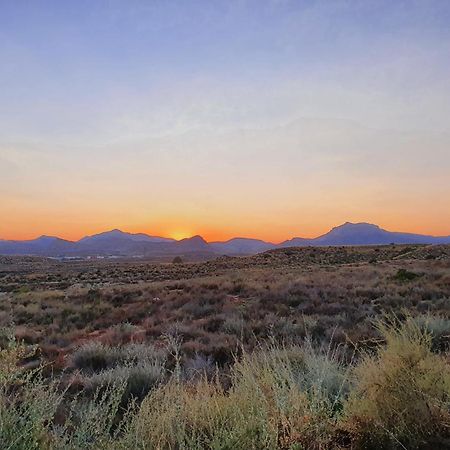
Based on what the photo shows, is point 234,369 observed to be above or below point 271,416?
below

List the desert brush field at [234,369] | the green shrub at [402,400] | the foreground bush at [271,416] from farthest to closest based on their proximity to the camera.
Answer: the green shrub at [402,400]
the desert brush field at [234,369]
the foreground bush at [271,416]

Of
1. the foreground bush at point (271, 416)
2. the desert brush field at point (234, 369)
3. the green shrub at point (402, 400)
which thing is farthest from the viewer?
the green shrub at point (402, 400)

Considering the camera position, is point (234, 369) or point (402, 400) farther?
point (234, 369)

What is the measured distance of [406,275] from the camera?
22109mm

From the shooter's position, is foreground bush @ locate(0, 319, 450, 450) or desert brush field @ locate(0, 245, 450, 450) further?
desert brush field @ locate(0, 245, 450, 450)

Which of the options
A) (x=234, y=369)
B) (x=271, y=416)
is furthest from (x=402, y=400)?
(x=234, y=369)

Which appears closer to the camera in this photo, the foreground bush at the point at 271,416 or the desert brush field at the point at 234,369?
the foreground bush at the point at 271,416

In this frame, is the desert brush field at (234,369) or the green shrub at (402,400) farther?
the green shrub at (402,400)

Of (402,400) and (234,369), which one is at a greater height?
(402,400)

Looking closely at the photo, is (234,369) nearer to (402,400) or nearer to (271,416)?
(271,416)

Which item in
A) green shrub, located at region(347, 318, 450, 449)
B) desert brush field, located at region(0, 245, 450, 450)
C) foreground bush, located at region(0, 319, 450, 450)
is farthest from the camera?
green shrub, located at region(347, 318, 450, 449)

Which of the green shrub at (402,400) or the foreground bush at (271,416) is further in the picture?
the green shrub at (402,400)

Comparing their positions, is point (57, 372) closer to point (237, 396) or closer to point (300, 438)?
point (237, 396)

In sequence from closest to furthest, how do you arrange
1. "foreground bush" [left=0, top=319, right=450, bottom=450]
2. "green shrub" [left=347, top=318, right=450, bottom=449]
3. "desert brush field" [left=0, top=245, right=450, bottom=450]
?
"foreground bush" [left=0, top=319, right=450, bottom=450] → "desert brush field" [left=0, top=245, right=450, bottom=450] → "green shrub" [left=347, top=318, right=450, bottom=449]
